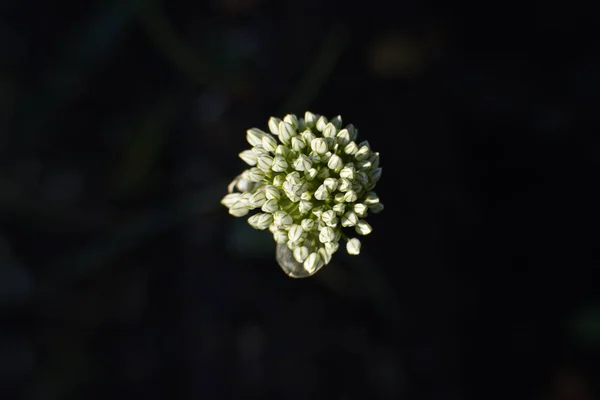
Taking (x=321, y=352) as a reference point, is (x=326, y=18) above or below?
above

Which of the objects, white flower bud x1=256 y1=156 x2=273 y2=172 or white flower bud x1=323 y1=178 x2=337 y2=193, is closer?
white flower bud x1=323 y1=178 x2=337 y2=193

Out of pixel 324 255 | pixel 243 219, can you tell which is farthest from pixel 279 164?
pixel 243 219

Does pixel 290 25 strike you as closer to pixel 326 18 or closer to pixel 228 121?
pixel 326 18

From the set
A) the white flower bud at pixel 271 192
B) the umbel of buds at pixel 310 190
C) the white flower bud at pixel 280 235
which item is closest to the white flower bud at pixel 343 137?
the umbel of buds at pixel 310 190

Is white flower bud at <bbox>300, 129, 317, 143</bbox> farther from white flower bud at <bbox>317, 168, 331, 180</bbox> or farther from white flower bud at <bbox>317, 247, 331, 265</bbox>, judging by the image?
white flower bud at <bbox>317, 247, 331, 265</bbox>

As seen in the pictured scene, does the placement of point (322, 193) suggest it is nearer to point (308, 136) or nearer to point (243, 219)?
point (308, 136)

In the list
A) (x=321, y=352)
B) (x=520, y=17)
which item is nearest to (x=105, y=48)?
(x=321, y=352)

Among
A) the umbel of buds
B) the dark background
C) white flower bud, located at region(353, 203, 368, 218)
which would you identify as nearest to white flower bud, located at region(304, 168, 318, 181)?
the umbel of buds
